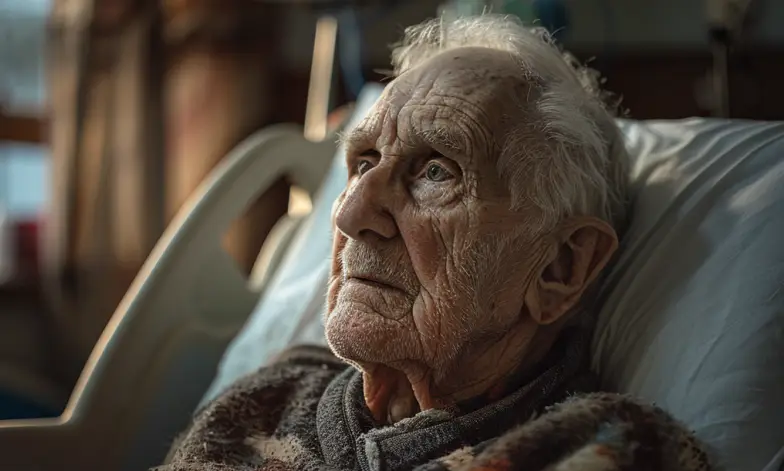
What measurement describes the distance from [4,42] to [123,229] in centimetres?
72

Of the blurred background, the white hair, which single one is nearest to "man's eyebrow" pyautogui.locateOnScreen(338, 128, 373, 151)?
the white hair

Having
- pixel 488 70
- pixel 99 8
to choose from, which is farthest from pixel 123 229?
pixel 488 70

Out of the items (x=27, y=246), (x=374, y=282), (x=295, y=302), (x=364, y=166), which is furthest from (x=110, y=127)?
(x=374, y=282)

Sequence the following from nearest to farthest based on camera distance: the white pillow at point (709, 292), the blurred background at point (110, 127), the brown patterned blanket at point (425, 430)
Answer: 1. the brown patterned blanket at point (425, 430)
2. the white pillow at point (709, 292)
3. the blurred background at point (110, 127)

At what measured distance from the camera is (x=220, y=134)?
114 inches

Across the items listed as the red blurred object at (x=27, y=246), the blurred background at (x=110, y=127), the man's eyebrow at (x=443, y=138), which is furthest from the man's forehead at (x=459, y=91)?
the red blurred object at (x=27, y=246)

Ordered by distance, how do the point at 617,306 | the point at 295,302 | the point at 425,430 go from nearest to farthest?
the point at 425,430 → the point at 617,306 → the point at 295,302

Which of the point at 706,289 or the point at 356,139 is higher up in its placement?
the point at 356,139

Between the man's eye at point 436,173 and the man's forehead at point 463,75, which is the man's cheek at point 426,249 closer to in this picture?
the man's eye at point 436,173

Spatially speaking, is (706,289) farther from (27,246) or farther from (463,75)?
(27,246)

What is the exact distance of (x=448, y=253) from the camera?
1.04 m

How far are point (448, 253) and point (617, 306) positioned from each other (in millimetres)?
244

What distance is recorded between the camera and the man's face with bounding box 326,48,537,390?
103 cm

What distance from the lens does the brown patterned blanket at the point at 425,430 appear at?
789 millimetres
